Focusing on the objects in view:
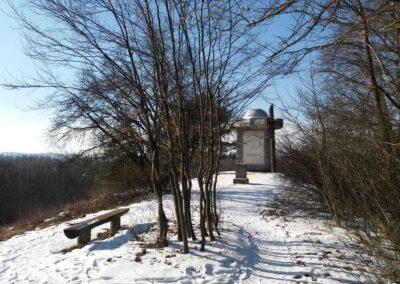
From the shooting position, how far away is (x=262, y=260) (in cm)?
479

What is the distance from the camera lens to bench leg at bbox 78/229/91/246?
6.11 metres

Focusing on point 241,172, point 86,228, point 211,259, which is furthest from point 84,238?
point 241,172

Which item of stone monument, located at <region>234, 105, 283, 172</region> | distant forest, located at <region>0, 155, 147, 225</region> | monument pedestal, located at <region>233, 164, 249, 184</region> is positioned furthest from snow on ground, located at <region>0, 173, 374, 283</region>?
stone monument, located at <region>234, 105, 283, 172</region>

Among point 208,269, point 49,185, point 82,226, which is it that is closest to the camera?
point 208,269

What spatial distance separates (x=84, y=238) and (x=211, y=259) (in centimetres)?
261

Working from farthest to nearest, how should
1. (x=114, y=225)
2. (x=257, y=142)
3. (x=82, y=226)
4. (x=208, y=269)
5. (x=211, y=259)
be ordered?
(x=257, y=142) < (x=114, y=225) < (x=82, y=226) < (x=211, y=259) < (x=208, y=269)

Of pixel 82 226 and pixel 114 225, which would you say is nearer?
pixel 82 226

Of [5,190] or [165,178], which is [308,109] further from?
[5,190]

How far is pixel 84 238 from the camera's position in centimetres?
620

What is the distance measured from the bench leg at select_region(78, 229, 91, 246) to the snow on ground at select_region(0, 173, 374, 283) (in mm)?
247

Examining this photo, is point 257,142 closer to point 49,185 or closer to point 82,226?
point 82,226

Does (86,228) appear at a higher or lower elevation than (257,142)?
lower

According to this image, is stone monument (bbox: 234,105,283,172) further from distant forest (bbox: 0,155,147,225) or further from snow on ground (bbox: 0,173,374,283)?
snow on ground (bbox: 0,173,374,283)

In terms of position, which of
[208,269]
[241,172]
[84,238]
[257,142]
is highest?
[257,142]
